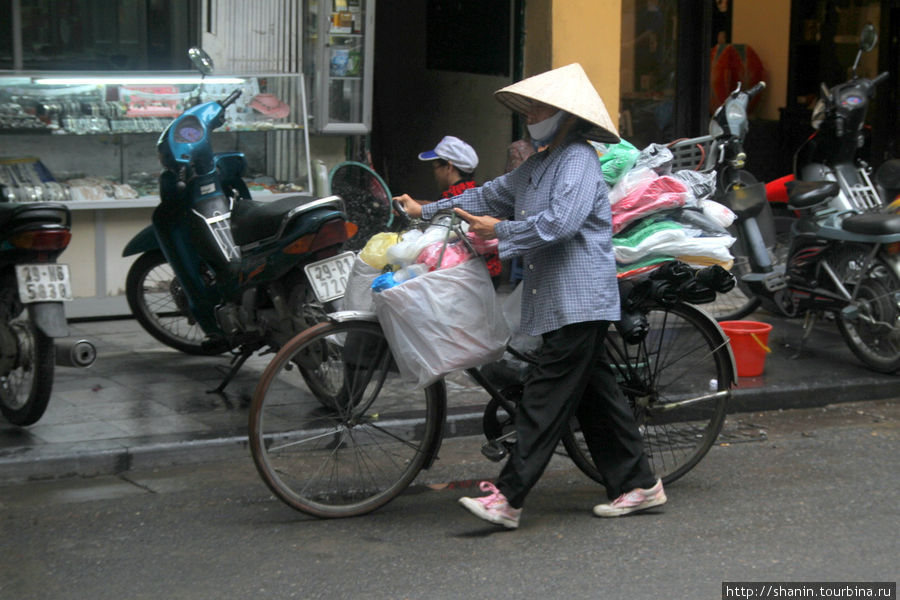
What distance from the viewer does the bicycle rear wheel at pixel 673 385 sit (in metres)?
5.06

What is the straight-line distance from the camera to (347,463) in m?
4.98

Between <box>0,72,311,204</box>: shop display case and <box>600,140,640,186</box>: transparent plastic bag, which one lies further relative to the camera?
<box>0,72,311,204</box>: shop display case

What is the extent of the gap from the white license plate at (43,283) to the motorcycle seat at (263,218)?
2.95 feet

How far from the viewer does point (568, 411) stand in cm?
464

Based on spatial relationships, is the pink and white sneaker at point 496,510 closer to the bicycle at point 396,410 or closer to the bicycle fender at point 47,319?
the bicycle at point 396,410

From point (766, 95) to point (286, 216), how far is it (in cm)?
864

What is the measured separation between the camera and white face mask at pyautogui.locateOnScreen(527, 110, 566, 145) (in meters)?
4.59

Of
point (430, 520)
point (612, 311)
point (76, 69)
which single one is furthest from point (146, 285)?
point (612, 311)

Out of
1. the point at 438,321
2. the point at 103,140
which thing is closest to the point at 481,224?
the point at 438,321

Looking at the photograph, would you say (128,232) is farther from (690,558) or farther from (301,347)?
(690,558)

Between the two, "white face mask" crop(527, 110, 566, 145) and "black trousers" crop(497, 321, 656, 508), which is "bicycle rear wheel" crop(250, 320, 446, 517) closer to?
"black trousers" crop(497, 321, 656, 508)

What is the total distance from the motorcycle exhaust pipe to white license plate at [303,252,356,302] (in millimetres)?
1148

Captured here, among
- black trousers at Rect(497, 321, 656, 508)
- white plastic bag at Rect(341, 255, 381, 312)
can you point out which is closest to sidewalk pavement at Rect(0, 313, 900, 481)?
white plastic bag at Rect(341, 255, 381, 312)

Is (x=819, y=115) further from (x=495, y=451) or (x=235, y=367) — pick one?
(x=495, y=451)
